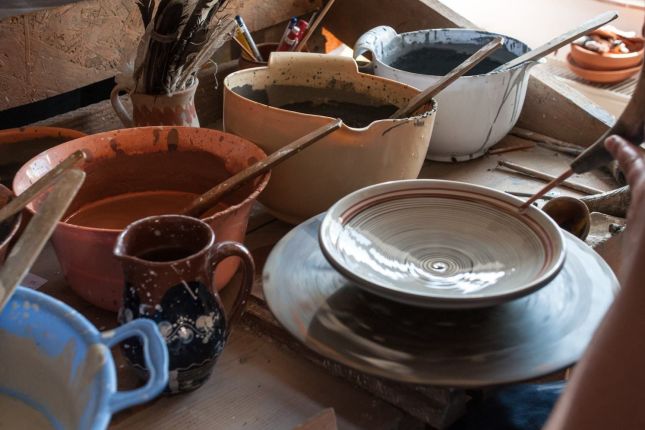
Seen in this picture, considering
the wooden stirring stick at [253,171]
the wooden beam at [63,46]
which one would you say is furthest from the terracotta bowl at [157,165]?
the wooden beam at [63,46]

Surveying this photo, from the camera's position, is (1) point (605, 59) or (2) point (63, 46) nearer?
(2) point (63, 46)

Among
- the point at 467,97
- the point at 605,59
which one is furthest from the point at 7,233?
the point at 605,59

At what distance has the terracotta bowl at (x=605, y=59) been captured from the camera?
2.51 m

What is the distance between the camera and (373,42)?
1.35 m

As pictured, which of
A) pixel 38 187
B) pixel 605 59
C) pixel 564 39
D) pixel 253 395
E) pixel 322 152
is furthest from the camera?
pixel 605 59

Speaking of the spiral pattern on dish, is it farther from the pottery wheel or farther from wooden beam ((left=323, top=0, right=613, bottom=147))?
wooden beam ((left=323, top=0, right=613, bottom=147))

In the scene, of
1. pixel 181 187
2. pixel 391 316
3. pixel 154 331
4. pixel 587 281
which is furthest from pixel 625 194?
pixel 154 331

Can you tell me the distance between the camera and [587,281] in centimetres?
84

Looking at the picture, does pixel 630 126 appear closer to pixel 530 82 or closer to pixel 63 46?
pixel 530 82

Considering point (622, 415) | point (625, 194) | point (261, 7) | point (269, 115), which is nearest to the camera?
point (622, 415)

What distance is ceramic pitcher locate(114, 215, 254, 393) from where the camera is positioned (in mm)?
696

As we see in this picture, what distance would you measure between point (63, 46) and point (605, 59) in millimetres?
1977

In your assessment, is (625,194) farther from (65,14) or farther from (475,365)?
(65,14)

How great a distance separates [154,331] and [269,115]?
497 mm
